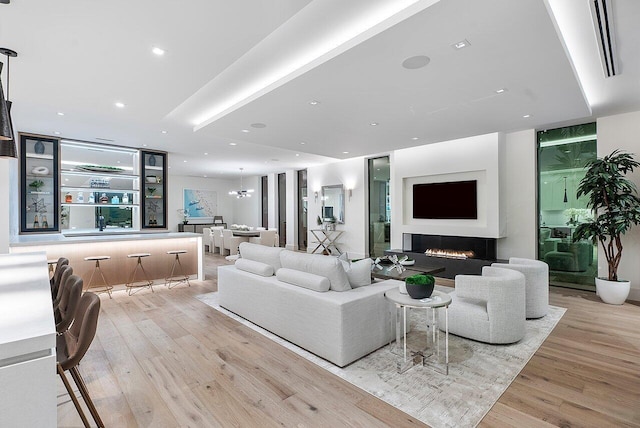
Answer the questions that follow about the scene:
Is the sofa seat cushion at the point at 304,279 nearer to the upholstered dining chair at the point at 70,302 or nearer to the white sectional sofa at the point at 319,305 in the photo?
the white sectional sofa at the point at 319,305

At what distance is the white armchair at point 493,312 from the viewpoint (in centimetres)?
311

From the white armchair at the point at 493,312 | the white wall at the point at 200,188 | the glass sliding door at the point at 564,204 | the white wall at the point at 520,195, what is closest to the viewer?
the white armchair at the point at 493,312

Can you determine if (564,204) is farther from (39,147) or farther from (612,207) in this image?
(39,147)

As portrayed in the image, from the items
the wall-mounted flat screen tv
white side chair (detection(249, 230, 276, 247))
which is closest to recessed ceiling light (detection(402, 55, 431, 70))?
the wall-mounted flat screen tv

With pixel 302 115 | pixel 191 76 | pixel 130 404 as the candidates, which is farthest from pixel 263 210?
pixel 130 404

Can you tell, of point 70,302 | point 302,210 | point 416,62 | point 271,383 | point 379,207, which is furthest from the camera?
point 302,210

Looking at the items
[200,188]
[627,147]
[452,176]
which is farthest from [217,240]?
[627,147]

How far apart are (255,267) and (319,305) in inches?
50.2

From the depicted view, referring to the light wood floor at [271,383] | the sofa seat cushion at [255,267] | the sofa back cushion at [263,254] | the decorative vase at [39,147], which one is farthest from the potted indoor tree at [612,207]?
the decorative vase at [39,147]

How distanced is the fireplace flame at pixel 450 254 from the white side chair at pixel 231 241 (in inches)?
204

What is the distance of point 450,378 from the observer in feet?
8.31

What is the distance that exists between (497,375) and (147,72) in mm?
4338

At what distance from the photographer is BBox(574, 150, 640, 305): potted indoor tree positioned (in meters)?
4.47

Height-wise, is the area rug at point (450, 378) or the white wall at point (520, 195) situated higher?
the white wall at point (520, 195)
